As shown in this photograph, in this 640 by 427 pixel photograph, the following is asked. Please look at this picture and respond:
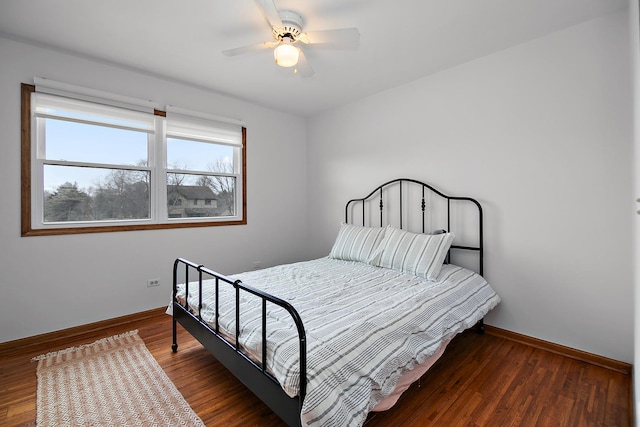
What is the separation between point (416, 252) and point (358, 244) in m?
0.69

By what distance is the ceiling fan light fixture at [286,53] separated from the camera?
200 centimetres

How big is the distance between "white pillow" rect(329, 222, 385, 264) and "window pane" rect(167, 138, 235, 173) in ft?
5.67

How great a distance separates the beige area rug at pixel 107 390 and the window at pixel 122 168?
1136 mm

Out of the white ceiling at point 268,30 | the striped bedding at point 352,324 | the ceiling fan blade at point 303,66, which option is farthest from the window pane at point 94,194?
the ceiling fan blade at point 303,66

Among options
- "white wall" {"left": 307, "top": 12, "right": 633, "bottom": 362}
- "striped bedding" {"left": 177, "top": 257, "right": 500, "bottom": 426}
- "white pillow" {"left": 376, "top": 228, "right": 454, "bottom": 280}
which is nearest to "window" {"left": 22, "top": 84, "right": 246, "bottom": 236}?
"striped bedding" {"left": 177, "top": 257, "right": 500, "bottom": 426}

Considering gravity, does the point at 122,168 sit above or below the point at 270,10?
below

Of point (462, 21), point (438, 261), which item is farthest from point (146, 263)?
point (462, 21)

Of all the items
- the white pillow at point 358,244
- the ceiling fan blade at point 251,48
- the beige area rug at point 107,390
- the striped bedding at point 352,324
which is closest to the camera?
the striped bedding at point 352,324

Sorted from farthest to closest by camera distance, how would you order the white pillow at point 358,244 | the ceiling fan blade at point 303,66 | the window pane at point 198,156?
the window pane at point 198,156 < the white pillow at point 358,244 < the ceiling fan blade at point 303,66

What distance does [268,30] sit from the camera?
227 cm

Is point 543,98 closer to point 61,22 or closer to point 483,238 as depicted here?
point 483,238

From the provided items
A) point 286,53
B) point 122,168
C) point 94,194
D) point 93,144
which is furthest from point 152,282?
point 286,53

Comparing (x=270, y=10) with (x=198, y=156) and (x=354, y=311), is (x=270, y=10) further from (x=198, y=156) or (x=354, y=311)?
(x=198, y=156)

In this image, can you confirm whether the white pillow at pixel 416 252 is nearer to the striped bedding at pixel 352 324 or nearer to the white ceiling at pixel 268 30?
the striped bedding at pixel 352 324
